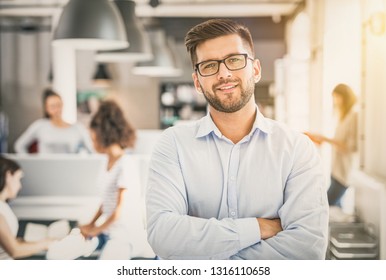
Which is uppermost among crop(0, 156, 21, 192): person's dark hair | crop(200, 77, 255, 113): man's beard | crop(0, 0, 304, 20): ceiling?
crop(0, 0, 304, 20): ceiling

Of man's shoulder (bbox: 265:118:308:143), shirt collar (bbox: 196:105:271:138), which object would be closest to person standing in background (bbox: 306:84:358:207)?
man's shoulder (bbox: 265:118:308:143)

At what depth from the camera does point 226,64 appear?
2.57 meters

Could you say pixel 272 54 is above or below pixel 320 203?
above

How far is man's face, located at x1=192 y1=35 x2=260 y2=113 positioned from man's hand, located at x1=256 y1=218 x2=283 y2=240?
1.86 ft

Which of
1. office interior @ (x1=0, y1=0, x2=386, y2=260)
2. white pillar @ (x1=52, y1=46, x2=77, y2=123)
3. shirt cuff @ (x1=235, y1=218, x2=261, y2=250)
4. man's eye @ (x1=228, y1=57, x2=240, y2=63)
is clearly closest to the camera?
shirt cuff @ (x1=235, y1=218, x2=261, y2=250)

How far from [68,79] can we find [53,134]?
12.4 inches

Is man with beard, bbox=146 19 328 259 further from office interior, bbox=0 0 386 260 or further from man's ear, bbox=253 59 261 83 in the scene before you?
office interior, bbox=0 0 386 260

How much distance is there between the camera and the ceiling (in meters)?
2.81

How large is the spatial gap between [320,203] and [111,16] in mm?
1466

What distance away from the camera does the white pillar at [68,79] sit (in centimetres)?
289

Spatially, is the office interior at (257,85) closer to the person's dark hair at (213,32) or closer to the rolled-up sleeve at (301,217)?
the person's dark hair at (213,32)
